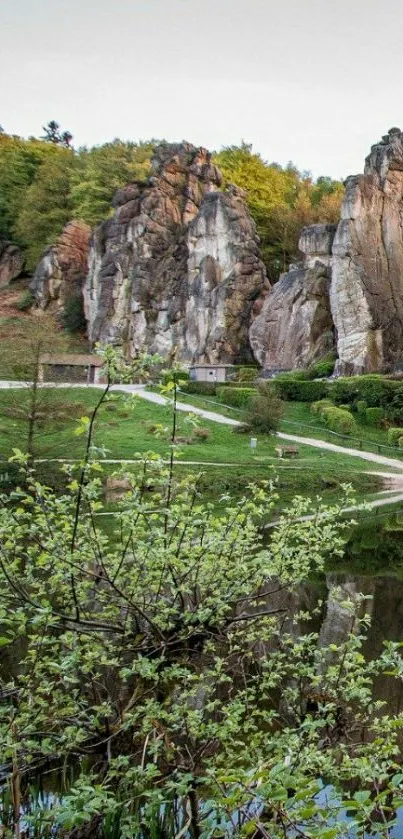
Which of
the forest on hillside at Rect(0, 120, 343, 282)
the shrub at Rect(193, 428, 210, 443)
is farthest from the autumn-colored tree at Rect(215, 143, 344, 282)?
the shrub at Rect(193, 428, 210, 443)

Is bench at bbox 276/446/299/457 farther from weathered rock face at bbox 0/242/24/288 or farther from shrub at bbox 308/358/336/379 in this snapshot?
weathered rock face at bbox 0/242/24/288

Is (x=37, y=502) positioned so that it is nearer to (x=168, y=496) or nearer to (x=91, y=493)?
(x=91, y=493)

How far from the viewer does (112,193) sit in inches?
3155

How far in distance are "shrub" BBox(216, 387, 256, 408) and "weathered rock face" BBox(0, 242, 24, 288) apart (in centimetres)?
4516

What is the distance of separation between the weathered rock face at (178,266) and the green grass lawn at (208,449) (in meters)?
23.9

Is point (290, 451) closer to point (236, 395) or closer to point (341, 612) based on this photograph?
point (236, 395)

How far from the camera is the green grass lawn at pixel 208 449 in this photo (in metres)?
27.2

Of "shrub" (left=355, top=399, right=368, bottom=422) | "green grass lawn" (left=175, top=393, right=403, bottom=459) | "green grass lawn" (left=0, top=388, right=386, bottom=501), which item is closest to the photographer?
"green grass lawn" (left=0, top=388, right=386, bottom=501)

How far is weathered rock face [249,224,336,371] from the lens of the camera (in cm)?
5975

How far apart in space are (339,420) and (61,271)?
44.4m

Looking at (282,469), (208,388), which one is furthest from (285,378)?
(282,469)

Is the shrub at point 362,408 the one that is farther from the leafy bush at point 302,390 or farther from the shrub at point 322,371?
the shrub at point 322,371

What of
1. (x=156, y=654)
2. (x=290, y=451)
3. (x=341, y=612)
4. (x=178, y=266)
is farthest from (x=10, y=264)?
(x=156, y=654)

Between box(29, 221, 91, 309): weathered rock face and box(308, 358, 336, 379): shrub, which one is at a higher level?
box(29, 221, 91, 309): weathered rock face
